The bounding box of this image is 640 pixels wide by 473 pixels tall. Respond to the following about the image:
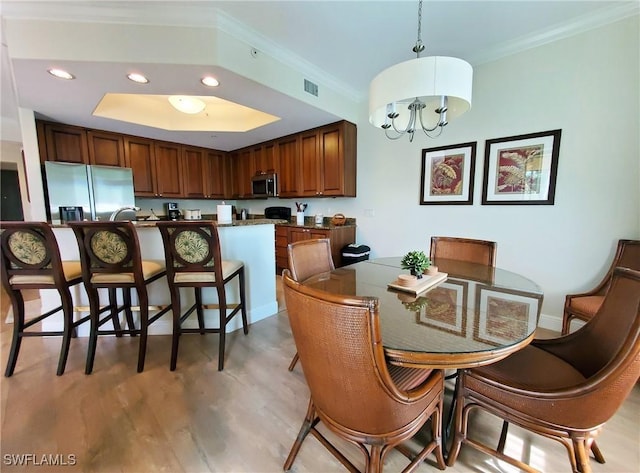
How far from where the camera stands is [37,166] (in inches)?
121

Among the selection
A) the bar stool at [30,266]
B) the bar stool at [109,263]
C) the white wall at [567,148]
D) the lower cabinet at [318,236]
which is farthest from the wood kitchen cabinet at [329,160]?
the bar stool at [30,266]

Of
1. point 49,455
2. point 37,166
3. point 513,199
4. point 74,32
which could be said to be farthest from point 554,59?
point 37,166

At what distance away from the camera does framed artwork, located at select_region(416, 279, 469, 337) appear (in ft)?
3.32

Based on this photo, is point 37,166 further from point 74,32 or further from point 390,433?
point 390,433

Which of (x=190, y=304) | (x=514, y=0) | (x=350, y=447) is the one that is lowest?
(x=350, y=447)

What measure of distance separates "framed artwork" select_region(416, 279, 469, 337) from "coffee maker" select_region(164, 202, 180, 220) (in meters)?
4.58

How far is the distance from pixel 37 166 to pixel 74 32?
2044 millimetres

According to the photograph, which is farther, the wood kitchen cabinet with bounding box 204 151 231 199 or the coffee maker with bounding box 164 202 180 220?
the wood kitchen cabinet with bounding box 204 151 231 199

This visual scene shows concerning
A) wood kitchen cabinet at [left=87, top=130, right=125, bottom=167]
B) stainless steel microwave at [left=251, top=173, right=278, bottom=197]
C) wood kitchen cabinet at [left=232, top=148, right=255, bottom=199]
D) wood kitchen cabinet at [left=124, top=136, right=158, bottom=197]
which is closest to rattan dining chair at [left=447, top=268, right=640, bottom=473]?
stainless steel microwave at [left=251, top=173, right=278, bottom=197]

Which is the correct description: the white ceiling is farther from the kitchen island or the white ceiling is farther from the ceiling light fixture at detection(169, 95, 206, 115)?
the kitchen island

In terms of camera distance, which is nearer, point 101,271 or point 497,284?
point 497,284

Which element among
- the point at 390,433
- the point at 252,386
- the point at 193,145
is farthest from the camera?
the point at 193,145

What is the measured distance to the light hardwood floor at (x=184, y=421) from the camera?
47.8 inches

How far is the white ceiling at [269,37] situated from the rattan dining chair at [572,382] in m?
2.23
